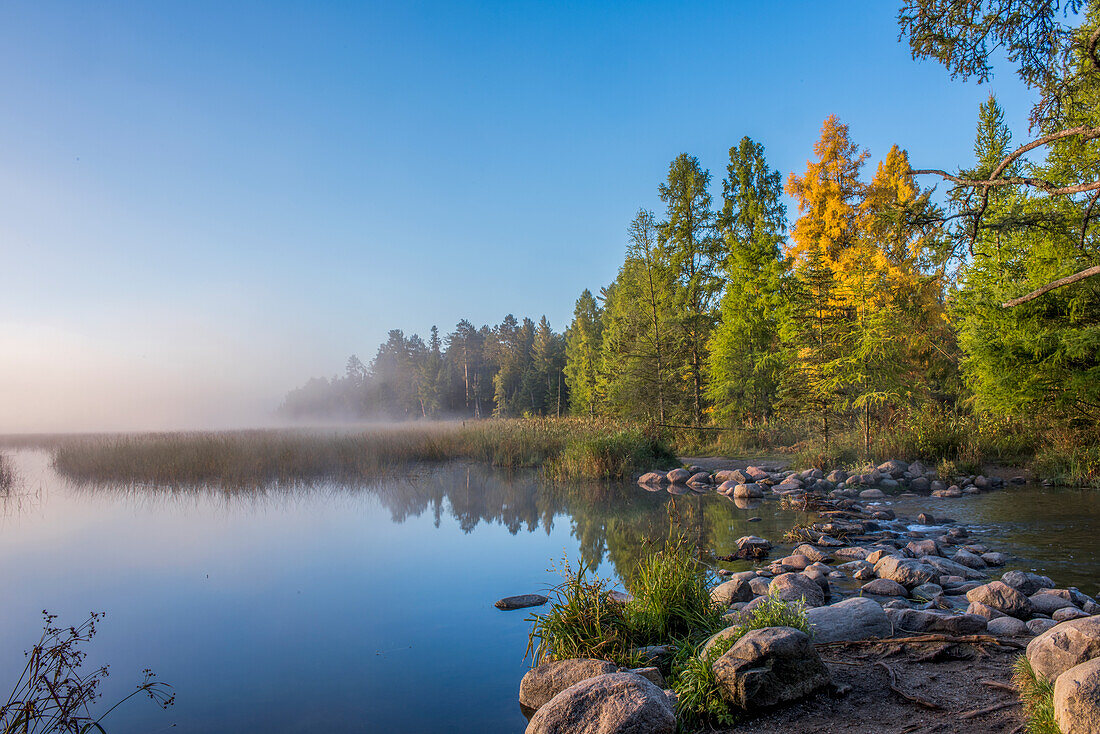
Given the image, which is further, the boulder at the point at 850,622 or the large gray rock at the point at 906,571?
the large gray rock at the point at 906,571

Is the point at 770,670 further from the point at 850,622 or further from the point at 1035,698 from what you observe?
the point at 850,622

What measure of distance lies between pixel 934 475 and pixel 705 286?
554 inches

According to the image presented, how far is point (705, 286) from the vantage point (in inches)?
1004

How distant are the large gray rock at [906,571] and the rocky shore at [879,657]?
0.01 meters

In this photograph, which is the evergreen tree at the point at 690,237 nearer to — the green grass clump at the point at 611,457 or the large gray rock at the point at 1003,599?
the green grass clump at the point at 611,457

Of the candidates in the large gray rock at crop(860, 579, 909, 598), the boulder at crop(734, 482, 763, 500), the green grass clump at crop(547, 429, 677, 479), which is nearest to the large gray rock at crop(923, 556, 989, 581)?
the large gray rock at crop(860, 579, 909, 598)

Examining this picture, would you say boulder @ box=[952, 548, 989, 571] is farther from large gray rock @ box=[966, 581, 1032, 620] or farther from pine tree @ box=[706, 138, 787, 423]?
pine tree @ box=[706, 138, 787, 423]

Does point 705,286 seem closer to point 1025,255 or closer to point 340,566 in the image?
point 1025,255

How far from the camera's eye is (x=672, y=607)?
4.52 meters

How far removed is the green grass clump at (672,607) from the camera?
4.39m

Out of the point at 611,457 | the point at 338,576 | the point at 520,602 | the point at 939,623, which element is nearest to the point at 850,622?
the point at 939,623

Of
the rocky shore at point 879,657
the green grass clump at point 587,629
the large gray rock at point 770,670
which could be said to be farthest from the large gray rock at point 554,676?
the large gray rock at point 770,670

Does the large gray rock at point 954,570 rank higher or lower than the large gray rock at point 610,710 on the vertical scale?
lower

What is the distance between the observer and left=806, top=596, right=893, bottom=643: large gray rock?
421 centimetres
